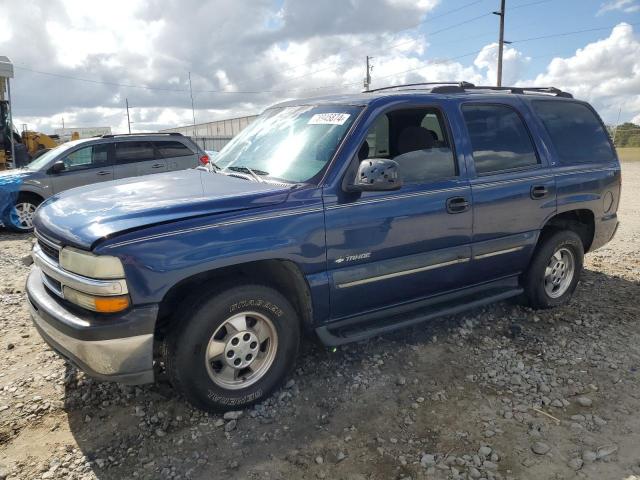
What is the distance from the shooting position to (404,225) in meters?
3.49

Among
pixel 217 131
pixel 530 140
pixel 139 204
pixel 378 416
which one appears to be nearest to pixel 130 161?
pixel 139 204

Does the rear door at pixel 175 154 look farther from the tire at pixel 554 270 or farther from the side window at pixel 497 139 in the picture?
the tire at pixel 554 270

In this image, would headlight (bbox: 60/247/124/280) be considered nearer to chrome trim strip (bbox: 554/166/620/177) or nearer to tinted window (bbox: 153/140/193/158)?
chrome trim strip (bbox: 554/166/620/177)

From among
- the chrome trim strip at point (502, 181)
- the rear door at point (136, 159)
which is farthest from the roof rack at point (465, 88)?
the rear door at point (136, 159)

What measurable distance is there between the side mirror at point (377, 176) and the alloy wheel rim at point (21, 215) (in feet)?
25.1

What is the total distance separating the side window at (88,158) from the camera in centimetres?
909

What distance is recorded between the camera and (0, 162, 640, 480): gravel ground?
2.70 metres

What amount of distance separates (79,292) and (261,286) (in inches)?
39.9

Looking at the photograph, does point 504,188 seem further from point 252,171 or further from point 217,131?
point 217,131

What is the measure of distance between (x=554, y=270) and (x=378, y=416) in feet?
8.49

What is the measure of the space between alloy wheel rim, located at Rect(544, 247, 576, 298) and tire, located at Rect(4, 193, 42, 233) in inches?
326

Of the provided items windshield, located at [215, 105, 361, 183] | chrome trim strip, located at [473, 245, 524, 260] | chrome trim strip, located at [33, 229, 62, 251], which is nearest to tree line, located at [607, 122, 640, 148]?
chrome trim strip, located at [473, 245, 524, 260]

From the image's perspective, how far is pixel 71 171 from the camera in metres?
9.08

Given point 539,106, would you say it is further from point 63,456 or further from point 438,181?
point 63,456
